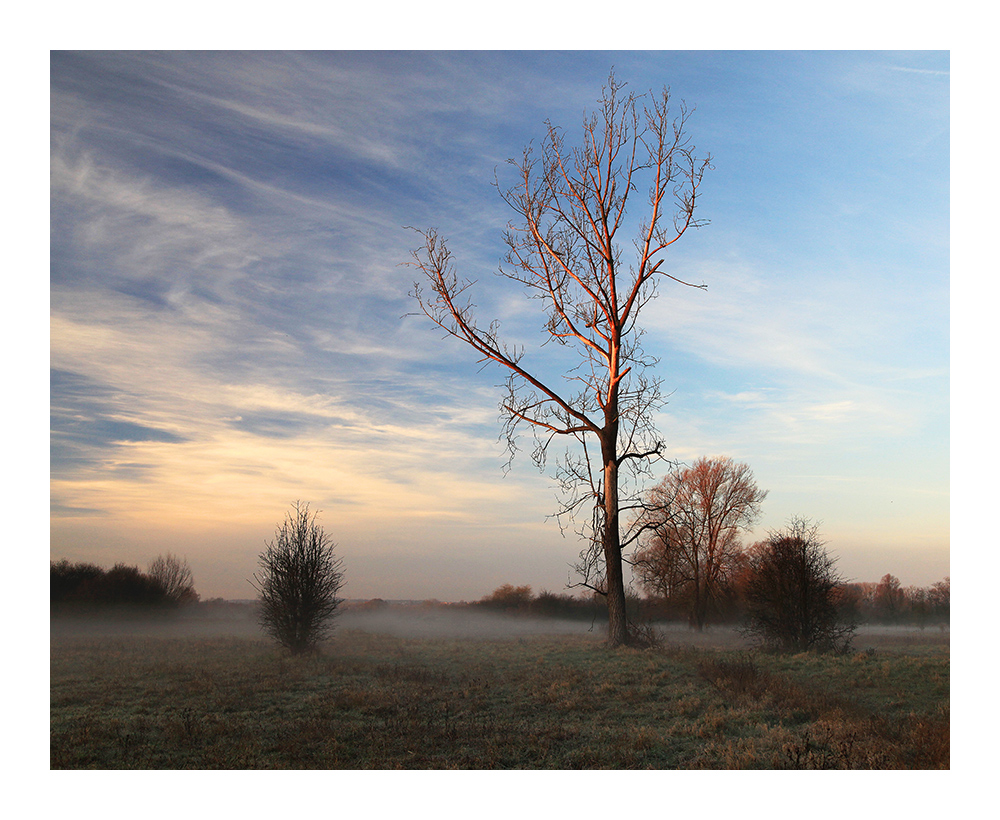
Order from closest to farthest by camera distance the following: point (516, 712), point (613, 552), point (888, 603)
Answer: point (516, 712) < point (613, 552) < point (888, 603)

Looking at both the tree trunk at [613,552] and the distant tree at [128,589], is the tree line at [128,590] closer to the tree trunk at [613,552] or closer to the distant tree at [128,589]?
the distant tree at [128,589]

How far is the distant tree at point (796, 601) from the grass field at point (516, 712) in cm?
196

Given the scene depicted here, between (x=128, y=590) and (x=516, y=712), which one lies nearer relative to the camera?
(x=516, y=712)

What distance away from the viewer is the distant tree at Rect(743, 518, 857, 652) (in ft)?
50.1

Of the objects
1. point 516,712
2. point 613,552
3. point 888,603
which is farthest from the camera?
point 888,603

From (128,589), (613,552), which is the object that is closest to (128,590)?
(128,589)

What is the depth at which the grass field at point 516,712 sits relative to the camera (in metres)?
6.92

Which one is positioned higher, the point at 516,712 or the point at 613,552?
the point at 613,552

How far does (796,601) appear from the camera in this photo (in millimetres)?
15398

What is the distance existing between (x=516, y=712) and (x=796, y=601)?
9961 millimetres

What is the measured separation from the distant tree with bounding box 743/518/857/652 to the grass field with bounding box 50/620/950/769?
196 centimetres

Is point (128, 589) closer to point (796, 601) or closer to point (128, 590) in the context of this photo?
point (128, 590)

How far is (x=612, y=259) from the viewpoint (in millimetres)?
13961
